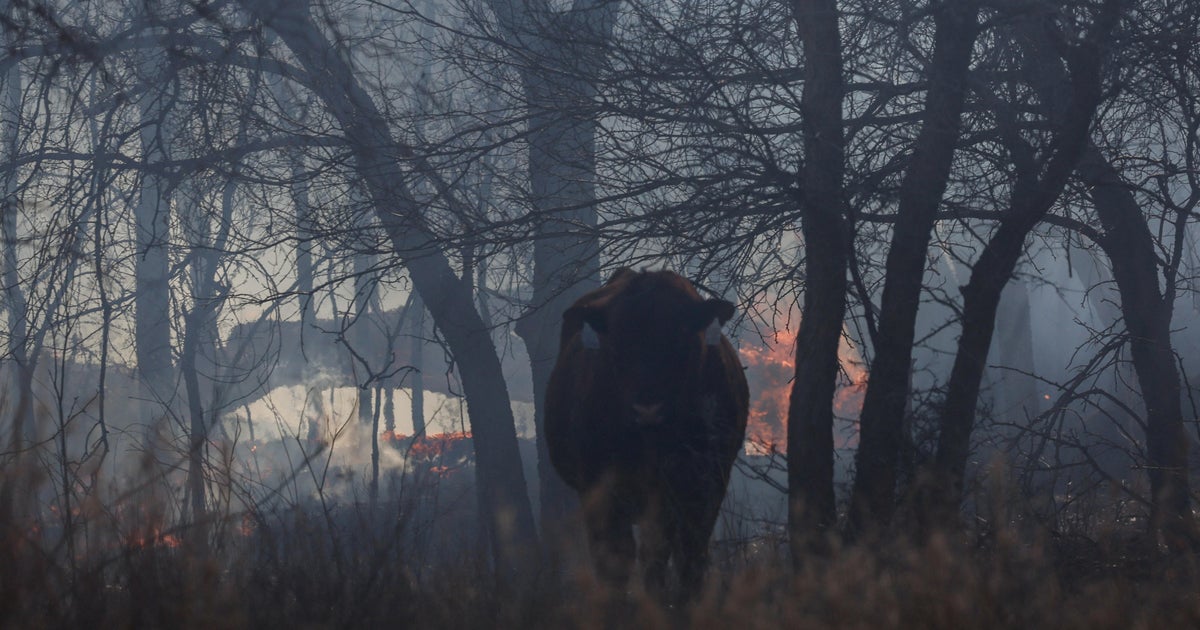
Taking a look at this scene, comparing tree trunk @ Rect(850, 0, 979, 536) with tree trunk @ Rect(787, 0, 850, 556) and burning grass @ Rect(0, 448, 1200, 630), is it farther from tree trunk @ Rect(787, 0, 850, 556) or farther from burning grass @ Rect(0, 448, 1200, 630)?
burning grass @ Rect(0, 448, 1200, 630)


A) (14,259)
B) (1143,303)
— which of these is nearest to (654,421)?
(1143,303)

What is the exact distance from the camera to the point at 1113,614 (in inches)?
124

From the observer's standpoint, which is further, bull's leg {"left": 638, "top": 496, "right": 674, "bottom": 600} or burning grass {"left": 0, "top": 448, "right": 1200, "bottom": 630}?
bull's leg {"left": 638, "top": 496, "right": 674, "bottom": 600}

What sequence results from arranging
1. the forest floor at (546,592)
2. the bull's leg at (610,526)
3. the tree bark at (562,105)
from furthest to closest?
the bull's leg at (610,526)
the tree bark at (562,105)
the forest floor at (546,592)

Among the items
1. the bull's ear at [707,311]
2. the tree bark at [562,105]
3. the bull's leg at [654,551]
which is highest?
the tree bark at [562,105]

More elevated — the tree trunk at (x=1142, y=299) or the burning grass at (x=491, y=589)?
the tree trunk at (x=1142, y=299)

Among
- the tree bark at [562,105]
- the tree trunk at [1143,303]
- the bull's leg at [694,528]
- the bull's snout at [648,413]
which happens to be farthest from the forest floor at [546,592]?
the tree trunk at [1143,303]

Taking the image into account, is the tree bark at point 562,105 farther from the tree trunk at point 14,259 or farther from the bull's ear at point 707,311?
the tree trunk at point 14,259

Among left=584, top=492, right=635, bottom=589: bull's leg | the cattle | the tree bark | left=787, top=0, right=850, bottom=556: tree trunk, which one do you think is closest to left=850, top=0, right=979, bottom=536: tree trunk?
left=787, top=0, right=850, bottom=556: tree trunk

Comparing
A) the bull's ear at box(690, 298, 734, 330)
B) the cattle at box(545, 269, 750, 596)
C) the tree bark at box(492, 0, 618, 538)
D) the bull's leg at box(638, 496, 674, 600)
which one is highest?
the tree bark at box(492, 0, 618, 538)

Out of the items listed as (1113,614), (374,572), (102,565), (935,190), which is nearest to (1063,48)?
(935,190)

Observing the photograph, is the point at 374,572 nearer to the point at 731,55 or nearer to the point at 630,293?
the point at 630,293

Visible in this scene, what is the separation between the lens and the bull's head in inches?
246

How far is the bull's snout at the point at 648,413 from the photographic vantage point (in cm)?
605
